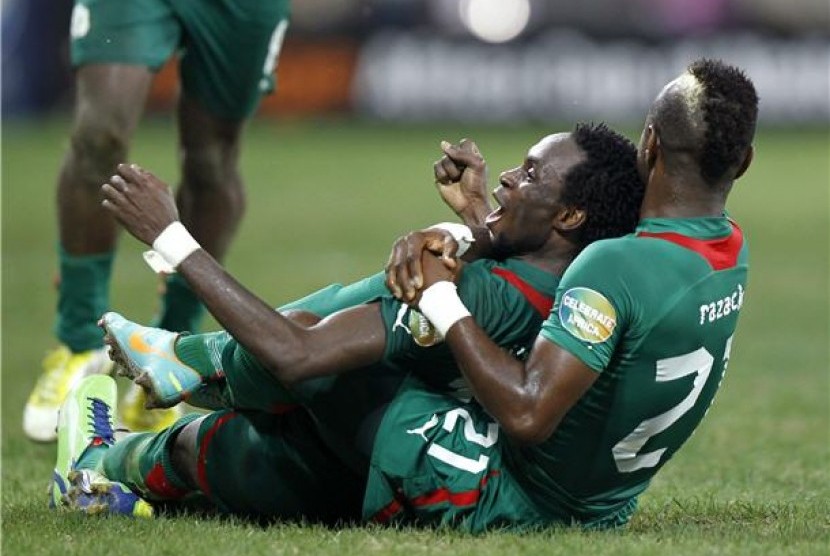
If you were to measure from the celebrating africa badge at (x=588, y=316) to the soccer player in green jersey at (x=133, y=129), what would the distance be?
2638 mm

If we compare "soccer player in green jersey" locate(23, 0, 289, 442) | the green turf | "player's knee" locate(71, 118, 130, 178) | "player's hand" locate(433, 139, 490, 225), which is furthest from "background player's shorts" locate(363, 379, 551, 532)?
"player's knee" locate(71, 118, 130, 178)

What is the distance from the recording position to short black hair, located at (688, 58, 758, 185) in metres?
4.08

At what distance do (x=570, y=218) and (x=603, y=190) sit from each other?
0.12 metres

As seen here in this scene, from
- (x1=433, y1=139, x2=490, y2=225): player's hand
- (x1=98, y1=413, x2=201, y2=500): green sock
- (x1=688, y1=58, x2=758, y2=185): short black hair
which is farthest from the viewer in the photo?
(x1=433, y1=139, x2=490, y2=225): player's hand

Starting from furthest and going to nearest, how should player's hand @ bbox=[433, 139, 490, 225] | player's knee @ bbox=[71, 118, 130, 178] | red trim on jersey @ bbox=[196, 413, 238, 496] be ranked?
player's knee @ bbox=[71, 118, 130, 178] → player's hand @ bbox=[433, 139, 490, 225] → red trim on jersey @ bbox=[196, 413, 238, 496]

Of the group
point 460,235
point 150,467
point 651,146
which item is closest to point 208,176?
point 150,467

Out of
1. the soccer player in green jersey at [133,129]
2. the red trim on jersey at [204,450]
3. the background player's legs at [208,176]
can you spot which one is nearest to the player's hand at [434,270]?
the red trim on jersey at [204,450]

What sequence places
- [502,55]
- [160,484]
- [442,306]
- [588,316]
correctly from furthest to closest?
[502,55] → [160,484] → [442,306] → [588,316]

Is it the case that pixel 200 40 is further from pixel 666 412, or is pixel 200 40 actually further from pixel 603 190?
→ pixel 666 412

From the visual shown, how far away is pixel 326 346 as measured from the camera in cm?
412

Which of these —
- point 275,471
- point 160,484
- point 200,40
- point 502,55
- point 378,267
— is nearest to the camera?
point 275,471

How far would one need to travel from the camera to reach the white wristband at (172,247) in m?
4.28

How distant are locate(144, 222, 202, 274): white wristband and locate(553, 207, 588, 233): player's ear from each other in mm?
980

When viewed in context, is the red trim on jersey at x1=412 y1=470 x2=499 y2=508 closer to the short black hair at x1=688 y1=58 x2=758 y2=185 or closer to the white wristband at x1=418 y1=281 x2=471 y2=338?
the white wristband at x1=418 y1=281 x2=471 y2=338
